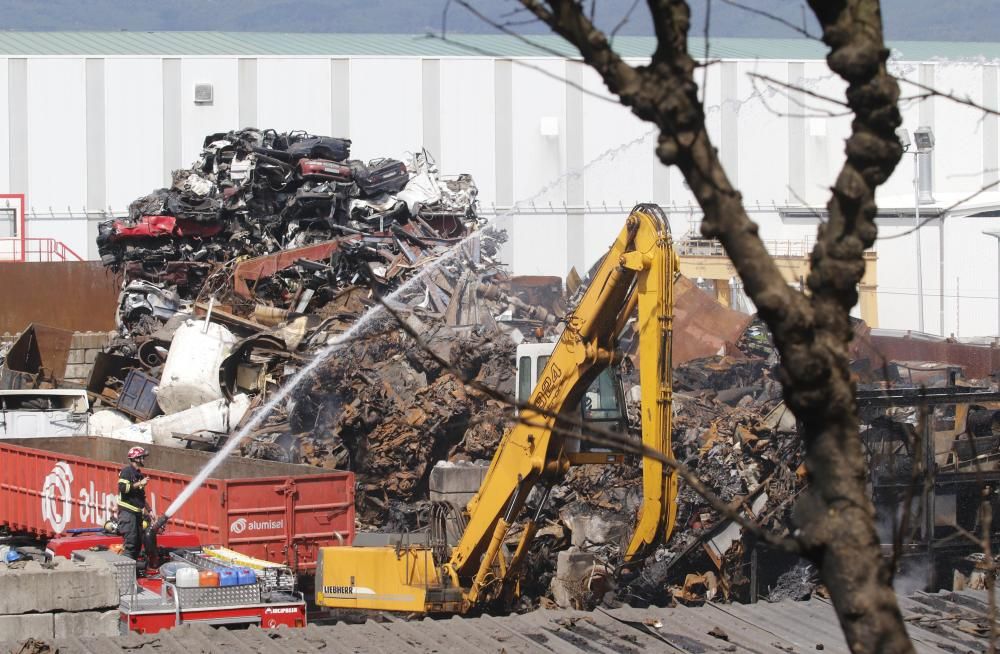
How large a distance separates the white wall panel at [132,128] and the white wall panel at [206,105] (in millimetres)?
843

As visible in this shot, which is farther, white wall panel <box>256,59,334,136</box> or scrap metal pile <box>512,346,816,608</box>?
white wall panel <box>256,59,334,136</box>

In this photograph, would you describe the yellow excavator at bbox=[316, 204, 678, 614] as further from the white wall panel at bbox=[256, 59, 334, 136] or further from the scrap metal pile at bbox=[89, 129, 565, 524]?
the white wall panel at bbox=[256, 59, 334, 136]

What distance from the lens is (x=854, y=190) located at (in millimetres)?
3416

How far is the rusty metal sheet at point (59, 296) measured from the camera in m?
31.0

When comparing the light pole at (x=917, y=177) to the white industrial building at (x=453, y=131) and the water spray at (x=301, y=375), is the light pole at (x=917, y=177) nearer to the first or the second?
the white industrial building at (x=453, y=131)

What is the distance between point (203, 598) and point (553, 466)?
313 centimetres

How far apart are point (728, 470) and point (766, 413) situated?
7.84 ft

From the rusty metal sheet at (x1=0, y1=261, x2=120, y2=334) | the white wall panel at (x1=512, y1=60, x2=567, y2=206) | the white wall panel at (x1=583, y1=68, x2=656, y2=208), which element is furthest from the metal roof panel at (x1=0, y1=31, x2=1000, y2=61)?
the rusty metal sheet at (x1=0, y1=261, x2=120, y2=334)

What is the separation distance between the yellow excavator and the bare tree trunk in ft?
20.3

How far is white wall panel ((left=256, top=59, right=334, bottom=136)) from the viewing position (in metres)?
45.6

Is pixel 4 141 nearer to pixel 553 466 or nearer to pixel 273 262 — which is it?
pixel 273 262

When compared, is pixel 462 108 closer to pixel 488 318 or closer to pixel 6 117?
pixel 6 117

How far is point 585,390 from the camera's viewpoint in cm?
1134

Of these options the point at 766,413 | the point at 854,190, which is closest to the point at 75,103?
the point at 766,413
